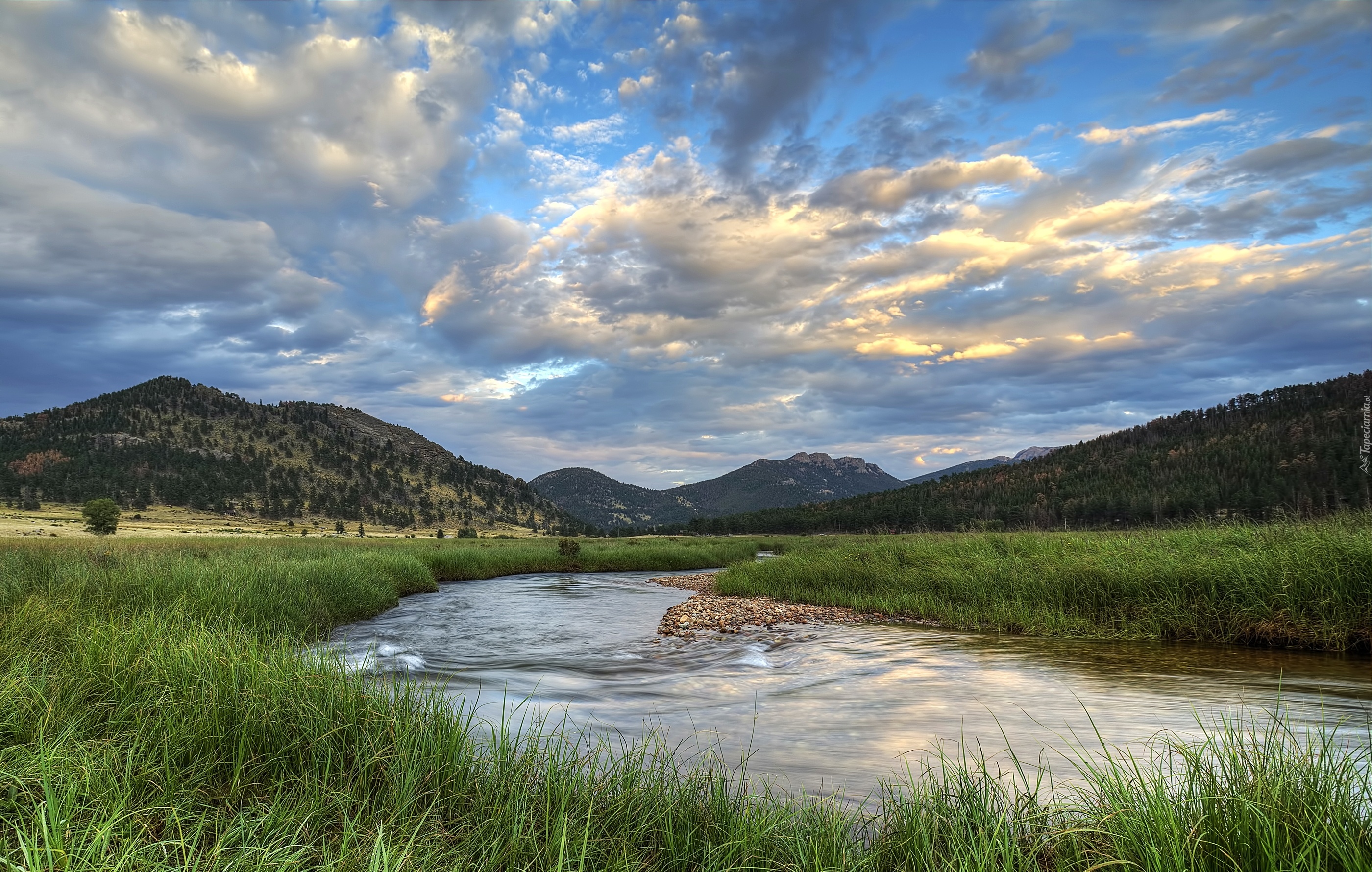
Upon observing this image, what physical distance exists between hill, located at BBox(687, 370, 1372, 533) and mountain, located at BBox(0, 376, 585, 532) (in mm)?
81064

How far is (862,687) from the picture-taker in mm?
10883

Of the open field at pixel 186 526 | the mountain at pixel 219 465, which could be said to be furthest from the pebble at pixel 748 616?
the mountain at pixel 219 465

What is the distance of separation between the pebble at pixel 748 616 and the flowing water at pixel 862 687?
1.07 meters

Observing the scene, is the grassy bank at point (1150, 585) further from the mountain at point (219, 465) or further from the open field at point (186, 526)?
the mountain at point (219, 465)

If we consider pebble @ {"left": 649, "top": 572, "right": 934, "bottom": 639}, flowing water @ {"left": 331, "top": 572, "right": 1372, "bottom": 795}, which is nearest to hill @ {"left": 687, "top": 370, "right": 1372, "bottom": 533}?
pebble @ {"left": 649, "top": 572, "right": 934, "bottom": 639}

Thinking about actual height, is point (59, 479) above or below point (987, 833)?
above

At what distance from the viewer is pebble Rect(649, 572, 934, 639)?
1856 centimetres

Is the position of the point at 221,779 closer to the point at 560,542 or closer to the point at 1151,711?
the point at 1151,711

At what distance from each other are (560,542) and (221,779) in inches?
2088

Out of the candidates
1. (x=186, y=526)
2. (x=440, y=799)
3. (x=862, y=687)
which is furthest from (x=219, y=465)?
(x=440, y=799)

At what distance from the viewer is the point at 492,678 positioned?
12.0 m

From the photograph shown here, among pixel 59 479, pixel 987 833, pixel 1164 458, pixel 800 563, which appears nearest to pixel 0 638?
pixel 987 833

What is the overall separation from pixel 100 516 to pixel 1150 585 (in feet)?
224

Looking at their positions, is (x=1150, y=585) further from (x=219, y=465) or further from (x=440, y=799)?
(x=219, y=465)
